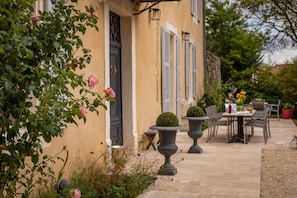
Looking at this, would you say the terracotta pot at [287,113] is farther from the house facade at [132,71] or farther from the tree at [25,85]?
the tree at [25,85]

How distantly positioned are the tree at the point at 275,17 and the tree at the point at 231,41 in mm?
1691

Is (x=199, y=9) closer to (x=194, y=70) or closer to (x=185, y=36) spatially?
(x=194, y=70)

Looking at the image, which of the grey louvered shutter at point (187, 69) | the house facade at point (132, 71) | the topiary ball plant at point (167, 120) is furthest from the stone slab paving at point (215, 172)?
the grey louvered shutter at point (187, 69)

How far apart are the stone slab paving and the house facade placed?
87 cm

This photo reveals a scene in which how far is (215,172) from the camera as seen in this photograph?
6430 mm

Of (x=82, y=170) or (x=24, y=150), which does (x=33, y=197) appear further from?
(x=24, y=150)

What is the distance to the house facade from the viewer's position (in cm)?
562

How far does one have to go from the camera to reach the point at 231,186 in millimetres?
5516

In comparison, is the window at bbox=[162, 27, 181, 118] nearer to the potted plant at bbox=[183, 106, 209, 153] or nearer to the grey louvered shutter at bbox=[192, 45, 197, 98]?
the potted plant at bbox=[183, 106, 209, 153]

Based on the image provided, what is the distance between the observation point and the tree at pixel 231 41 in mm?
23375

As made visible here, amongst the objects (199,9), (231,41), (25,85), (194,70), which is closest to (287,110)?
(199,9)

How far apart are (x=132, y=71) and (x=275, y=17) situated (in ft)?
47.8

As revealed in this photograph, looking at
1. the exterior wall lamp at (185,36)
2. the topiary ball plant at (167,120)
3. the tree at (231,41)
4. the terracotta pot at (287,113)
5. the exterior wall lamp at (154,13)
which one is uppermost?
the tree at (231,41)

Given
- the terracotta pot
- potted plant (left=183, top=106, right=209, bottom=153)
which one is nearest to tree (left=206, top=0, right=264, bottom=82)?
the terracotta pot
